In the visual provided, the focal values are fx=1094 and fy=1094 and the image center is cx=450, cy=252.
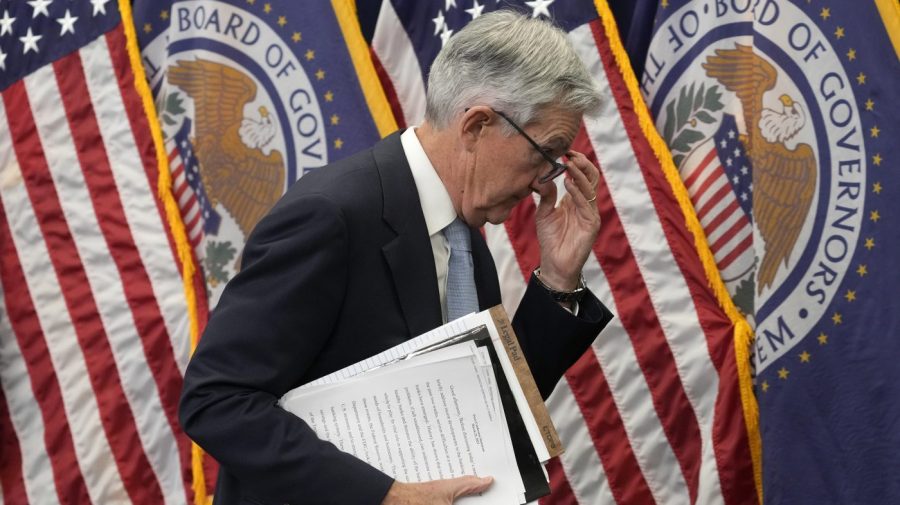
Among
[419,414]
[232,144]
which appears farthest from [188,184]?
[419,414]

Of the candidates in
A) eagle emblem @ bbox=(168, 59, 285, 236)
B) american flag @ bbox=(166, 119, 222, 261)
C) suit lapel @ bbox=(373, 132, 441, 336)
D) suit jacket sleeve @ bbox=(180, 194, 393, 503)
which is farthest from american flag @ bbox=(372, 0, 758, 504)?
suit jacket sleeve @ bbox=(180, 194, 393, 503)

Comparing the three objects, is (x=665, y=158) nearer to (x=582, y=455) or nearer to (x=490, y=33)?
(x=582, y=455)

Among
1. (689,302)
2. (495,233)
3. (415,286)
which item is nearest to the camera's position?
(415,286)

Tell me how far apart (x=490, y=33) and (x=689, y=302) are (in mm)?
1284

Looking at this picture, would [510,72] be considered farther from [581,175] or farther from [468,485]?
[468,485]

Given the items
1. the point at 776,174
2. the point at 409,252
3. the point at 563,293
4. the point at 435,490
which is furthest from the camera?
the point at 776,174

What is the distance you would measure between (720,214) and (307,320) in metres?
1.47

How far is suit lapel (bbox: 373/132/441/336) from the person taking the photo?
135 centimetres

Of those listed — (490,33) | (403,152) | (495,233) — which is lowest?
(495,233)

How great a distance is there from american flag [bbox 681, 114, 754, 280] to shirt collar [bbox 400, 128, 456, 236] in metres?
1.22

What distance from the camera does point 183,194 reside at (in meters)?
3.02

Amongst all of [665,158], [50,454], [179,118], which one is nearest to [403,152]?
[665,158]

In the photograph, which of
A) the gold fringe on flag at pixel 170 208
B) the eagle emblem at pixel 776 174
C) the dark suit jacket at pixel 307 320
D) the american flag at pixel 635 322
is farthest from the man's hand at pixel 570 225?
the gold fringe on flag at pixel 170 208

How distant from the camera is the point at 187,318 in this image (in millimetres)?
2982
